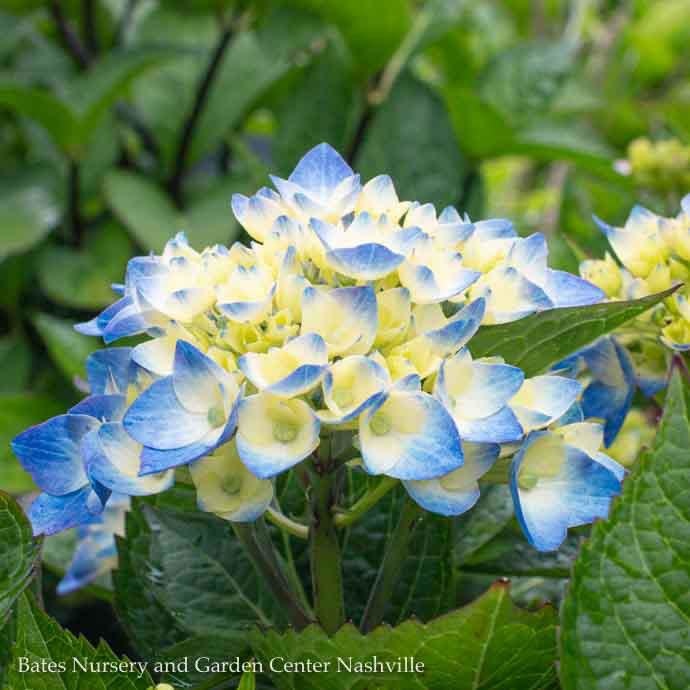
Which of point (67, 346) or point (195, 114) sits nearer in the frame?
point (67, 346)

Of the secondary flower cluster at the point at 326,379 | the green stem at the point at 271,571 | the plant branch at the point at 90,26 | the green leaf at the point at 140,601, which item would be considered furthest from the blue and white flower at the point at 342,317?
the plant branch at the point at 90,26

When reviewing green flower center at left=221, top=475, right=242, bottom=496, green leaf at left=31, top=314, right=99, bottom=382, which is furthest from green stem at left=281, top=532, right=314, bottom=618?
green leaf at left=31, top=314, right=99, bottom=382

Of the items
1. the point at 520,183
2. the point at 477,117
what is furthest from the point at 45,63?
the point at 520,183

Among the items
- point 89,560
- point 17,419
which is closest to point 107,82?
point 17,419

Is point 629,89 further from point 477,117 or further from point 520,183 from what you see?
point 477,117

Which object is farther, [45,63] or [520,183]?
[520,183]

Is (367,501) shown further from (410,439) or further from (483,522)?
(483,522)
